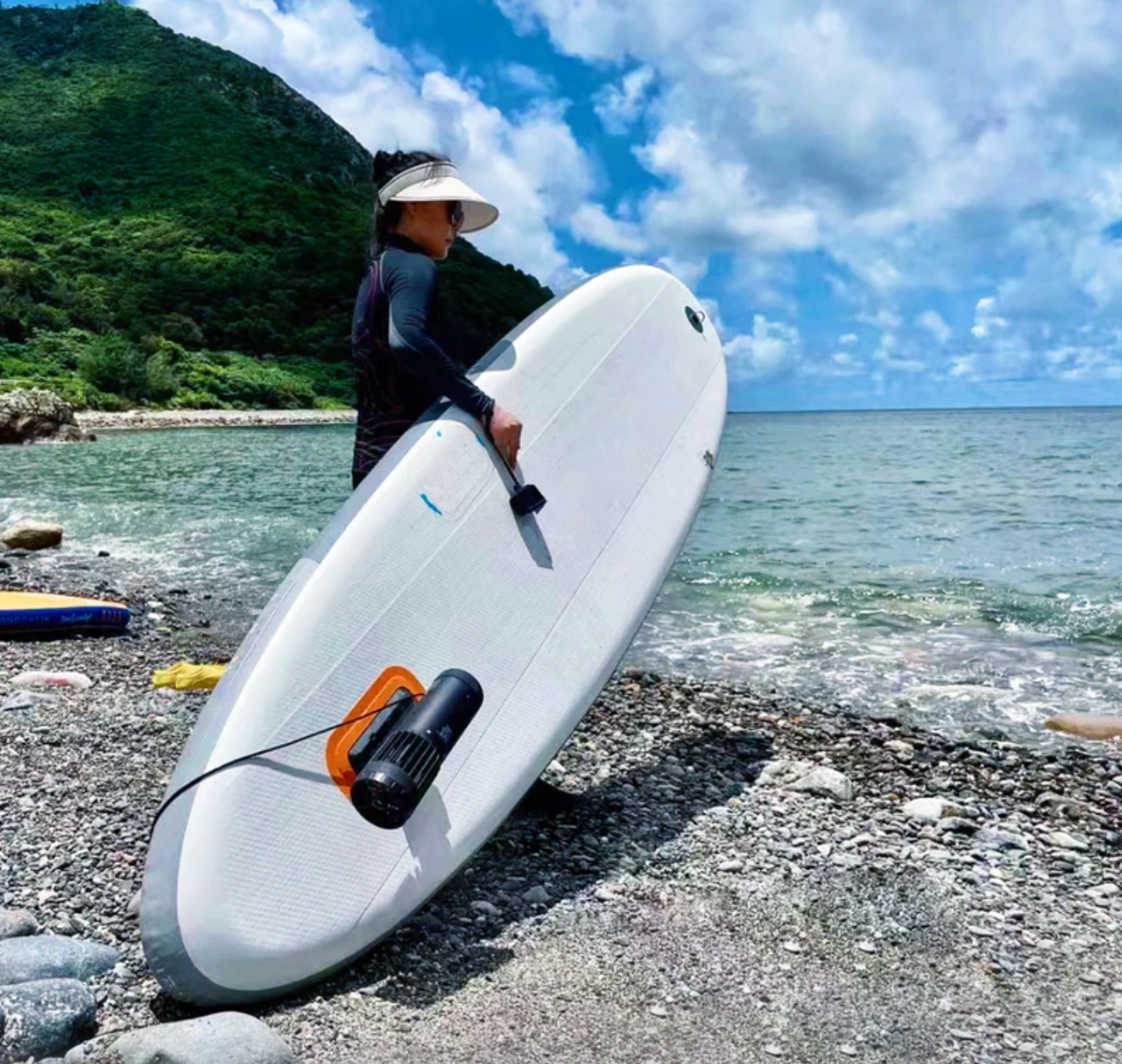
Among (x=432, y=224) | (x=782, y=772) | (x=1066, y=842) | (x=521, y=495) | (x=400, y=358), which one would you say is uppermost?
(x=432, y=224)

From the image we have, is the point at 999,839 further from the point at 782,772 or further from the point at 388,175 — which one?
the point at 388,175

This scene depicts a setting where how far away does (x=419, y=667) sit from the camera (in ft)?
10.2

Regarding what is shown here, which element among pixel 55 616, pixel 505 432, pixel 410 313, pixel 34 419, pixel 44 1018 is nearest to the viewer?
pixel 44 1018

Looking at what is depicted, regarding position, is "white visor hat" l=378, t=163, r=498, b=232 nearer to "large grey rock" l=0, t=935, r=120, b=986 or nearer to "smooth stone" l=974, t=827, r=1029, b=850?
"large grey rock" l=0, t=935, r=120, b=986

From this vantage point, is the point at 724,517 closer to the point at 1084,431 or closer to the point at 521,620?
the point at 521,620

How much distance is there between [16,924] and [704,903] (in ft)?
6.21

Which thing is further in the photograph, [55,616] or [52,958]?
[55,616]

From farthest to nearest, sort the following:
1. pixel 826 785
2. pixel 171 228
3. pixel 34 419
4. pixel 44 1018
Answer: pixel 171 228, pixel 34 419, pixel 826 785, pixel 44 1018

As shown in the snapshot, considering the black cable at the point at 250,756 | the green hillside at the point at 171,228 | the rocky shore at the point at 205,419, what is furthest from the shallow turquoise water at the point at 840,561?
the rocky shore at the point at 205,419

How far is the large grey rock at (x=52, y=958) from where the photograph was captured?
2436mm

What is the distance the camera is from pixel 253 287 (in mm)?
65000

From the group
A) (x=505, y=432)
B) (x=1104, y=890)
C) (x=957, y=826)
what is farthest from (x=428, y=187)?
(x=1104, y=890)

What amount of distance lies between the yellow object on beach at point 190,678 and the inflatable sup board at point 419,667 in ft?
8.10

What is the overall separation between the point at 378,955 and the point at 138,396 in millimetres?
47949
